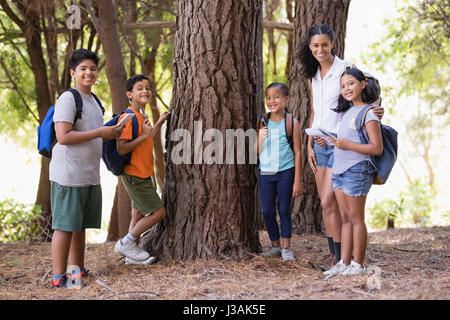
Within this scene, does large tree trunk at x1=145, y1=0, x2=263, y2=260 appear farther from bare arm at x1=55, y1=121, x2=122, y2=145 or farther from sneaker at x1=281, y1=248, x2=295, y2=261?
bare arm at x1=55, y1=121, x2=122, y2=145

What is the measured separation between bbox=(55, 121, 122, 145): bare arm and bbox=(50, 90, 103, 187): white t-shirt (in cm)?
5

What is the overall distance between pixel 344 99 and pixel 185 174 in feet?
4.60

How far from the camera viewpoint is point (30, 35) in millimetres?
8383

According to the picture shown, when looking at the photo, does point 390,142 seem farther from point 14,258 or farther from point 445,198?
point 445,198

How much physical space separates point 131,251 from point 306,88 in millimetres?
3203

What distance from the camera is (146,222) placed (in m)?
4.00

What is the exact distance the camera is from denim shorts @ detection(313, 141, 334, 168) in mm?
3945

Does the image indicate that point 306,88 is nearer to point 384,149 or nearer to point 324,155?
point 324,155

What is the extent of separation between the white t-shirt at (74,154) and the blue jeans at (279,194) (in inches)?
55.9

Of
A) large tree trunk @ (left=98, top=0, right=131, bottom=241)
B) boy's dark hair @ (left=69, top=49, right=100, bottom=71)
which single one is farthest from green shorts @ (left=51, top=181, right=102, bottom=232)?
large tree trunk @ (left=98, top=0, right=131, bottom=241)

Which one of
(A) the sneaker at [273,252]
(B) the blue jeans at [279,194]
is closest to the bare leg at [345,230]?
(B) the blue jeans at [279,194]

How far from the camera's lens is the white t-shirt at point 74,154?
3534mm
